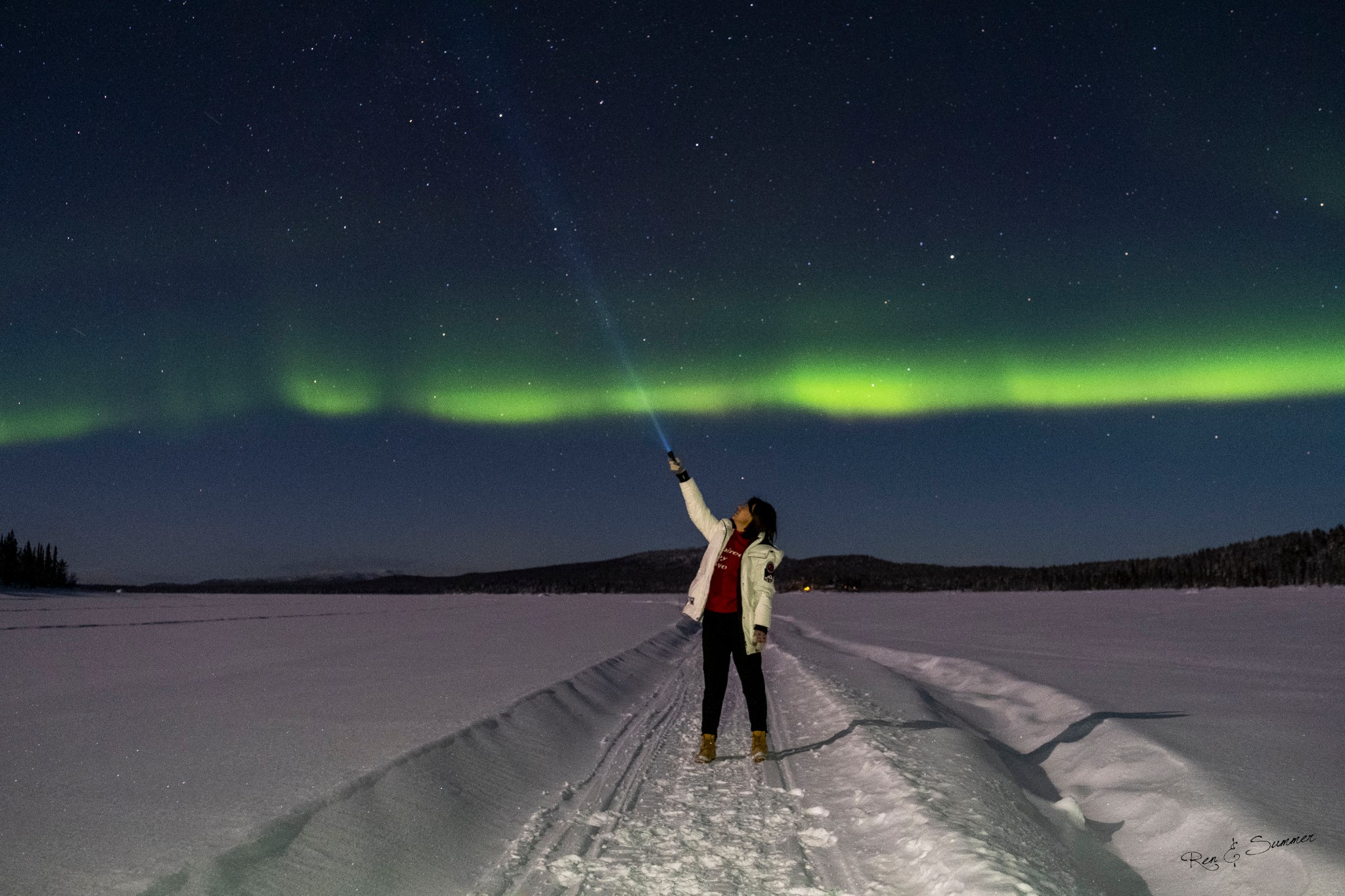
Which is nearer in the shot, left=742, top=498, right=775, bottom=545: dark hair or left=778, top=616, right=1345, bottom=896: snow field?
left=778, top=616, right=1345, bottom=896: snow field

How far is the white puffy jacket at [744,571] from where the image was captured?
19.2 ft

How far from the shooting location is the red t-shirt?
5.98 m

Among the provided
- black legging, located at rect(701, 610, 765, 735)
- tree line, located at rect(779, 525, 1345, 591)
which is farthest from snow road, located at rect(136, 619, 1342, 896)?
tree line, located at rect(779, 525, 1345, 591)

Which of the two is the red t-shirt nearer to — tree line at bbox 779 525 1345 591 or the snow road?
the snow road

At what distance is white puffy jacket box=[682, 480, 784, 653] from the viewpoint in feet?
19.2

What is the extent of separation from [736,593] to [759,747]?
3.64 feet

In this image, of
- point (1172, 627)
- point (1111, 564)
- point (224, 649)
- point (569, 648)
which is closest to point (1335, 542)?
point (1111, 564)

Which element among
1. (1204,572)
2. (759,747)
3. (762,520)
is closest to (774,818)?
(759,747)

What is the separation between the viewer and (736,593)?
19.6ft

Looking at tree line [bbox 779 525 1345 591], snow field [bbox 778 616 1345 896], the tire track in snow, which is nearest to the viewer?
the tire track in snow

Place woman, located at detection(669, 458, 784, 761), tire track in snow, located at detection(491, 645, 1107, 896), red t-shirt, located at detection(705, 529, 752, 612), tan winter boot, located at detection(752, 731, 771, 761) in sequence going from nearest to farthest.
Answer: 1. tire track in snow, located at detection(491, 645, 1107, 896)
2. tan winter boot, located at detection(752, 731, 771, 761)
3. woman, located at detection(669, 458, 784, 761)
4. red t-shirt, located at detection(705, 529, 752, 612)

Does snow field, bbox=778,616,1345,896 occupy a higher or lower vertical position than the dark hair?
lower

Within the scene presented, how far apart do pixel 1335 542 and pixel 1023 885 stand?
9186 centimetres

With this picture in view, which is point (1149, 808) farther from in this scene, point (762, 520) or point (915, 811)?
point (762, 520)
